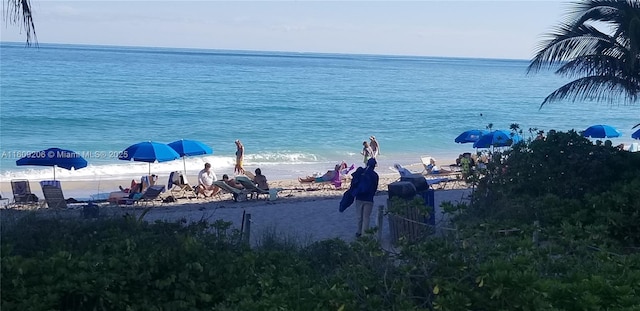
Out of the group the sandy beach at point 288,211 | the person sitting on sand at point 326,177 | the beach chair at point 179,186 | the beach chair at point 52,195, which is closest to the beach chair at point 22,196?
the beach chair at point 52,195

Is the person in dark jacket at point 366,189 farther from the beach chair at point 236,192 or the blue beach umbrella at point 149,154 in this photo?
the blue beach umbrella at point 149,154

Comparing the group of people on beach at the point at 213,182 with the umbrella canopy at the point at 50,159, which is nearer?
the umbrella canopy at the point at 50,159

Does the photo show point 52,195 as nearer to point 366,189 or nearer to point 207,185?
point 207,185

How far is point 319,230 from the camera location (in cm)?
1237

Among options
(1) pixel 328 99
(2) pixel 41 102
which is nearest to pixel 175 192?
(2) pixel 41 102

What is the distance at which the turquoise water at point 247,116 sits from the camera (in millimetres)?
31312

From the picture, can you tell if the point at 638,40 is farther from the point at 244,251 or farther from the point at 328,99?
the point at 328,99

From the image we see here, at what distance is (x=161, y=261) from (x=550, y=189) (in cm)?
606

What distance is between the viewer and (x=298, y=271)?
208 inches

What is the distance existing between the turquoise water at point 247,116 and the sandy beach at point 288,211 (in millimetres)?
7617

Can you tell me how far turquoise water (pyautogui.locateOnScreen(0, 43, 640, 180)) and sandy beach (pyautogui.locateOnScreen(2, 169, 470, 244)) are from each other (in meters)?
7.62

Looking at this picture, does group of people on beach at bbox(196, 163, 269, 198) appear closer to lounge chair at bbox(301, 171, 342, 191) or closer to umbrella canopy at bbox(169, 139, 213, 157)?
umbrella canopy at bbox(169, 139, 213, 157)

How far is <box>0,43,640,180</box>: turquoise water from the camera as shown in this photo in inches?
1233

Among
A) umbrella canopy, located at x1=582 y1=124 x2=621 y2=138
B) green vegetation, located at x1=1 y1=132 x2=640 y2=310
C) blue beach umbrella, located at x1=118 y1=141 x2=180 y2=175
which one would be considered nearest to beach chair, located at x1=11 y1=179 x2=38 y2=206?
blue beach umbrella, located at x1=118 y1=141 x2=180 y2=175
